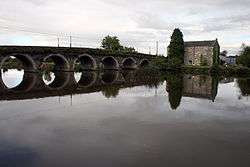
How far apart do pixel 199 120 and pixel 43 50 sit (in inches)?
1919

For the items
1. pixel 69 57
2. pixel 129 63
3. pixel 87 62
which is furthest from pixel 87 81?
pixel 129 63

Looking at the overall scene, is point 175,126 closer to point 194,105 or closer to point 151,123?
point 151,123

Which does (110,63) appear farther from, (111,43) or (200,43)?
(200,43)

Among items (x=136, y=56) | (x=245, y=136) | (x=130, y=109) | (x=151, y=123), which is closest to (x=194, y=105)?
(x=130, y=109)

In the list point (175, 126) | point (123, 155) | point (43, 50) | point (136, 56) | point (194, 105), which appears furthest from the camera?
point (136, 56)

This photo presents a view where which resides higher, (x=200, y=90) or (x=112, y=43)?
(x=112, y=43)

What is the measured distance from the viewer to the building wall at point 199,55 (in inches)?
3841

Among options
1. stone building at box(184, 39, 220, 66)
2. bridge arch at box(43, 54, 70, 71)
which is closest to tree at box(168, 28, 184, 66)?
stone building at box(184, 39, 220, 66)

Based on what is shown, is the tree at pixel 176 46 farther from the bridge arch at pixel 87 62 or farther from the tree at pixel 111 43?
the tree at pixel 111 43

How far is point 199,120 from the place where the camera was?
18.5m

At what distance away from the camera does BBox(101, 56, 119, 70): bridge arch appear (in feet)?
283

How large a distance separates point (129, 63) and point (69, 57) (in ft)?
95.3

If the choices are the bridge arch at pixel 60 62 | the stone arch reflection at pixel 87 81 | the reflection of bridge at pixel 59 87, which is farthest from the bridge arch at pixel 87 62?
the stone arch reflection at pixel 87 81

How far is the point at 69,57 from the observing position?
69750 millimetres
